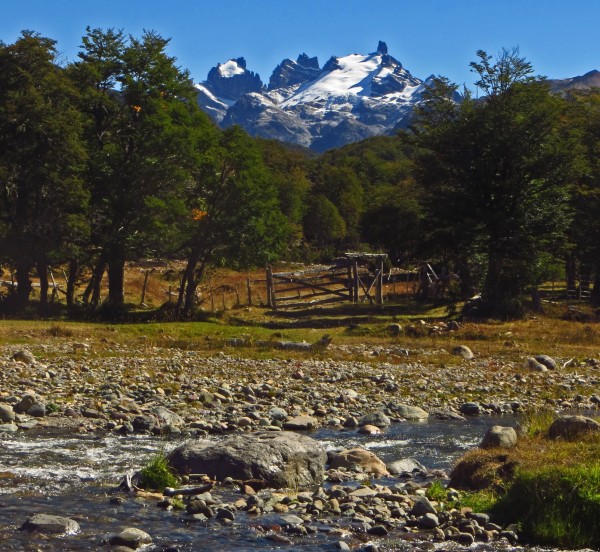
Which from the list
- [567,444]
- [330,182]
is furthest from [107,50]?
[330,182]

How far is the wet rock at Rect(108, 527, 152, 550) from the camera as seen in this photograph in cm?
984

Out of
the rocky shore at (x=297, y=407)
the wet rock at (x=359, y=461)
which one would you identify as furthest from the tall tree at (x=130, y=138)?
the wet rock at (x=359, y=461)

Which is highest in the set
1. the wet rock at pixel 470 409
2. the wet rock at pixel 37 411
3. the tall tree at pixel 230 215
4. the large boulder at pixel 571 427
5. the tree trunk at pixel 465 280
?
the tall tree at pixel 230 215

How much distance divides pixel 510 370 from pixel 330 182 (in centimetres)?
8644

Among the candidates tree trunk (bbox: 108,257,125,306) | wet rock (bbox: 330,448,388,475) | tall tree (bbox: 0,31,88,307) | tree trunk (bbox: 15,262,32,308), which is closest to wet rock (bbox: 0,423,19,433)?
wet rock (bbox: 330,448,388,475)

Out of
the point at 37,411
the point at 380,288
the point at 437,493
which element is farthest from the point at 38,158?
the point at 437,493

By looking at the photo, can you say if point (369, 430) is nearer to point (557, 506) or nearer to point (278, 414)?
point (278, 414)

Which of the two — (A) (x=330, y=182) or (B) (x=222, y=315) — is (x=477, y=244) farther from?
(A) (x=330, y=182)

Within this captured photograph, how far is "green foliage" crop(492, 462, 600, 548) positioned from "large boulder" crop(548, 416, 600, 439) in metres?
2.63

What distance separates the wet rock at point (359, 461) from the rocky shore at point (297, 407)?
2 cm

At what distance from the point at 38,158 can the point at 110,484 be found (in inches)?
1226

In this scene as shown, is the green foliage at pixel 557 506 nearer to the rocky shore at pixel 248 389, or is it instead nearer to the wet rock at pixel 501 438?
the wet rock at pixel 501 438

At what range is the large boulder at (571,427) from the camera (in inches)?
534

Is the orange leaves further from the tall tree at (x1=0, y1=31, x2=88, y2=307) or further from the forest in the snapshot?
the tall tree at (x1=0, y1=31, x2=88, y2=307)
